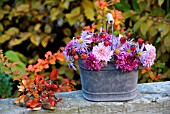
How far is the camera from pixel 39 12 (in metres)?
3.15

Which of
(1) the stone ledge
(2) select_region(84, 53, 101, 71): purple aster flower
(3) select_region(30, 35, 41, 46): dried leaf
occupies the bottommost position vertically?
(1) the stone ledge

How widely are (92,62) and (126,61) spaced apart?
165mm

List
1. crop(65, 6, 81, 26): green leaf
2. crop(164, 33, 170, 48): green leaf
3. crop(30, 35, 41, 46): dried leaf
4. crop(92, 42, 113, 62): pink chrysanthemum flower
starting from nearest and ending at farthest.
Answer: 1. crop(92, 42, 113, 62): pink chrysanthemum flower
2. crop(164, 33, 170, 48): green leaf
3. crop(65, 6, 81, 26): green leaf
4. crop(30, 35, 41, 46): dried leaf

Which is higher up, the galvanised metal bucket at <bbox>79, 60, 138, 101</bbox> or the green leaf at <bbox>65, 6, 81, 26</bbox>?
the green leaf at <bbox>65, 6, 81, 26</bbox>

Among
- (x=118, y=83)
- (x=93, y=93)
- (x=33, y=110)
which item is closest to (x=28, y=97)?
(x=33, y=110)

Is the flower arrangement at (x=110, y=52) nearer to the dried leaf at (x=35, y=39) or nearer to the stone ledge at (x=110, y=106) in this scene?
the stone ledge at (x=110, y=106)

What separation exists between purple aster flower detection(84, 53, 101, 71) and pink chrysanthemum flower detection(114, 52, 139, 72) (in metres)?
0.09

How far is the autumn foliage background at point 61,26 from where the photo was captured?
9.00 ft

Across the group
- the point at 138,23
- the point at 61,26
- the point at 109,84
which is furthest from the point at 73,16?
the point at 109,84

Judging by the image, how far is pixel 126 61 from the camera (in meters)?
1.81

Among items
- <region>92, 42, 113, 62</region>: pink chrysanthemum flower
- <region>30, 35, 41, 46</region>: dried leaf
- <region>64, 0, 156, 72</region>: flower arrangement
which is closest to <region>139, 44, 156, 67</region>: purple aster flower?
<region>64, 0, 156, 72</region>: flower arrangement

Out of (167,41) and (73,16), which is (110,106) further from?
(73,16)

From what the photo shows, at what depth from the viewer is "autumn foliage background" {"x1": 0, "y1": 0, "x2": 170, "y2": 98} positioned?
9.00ft

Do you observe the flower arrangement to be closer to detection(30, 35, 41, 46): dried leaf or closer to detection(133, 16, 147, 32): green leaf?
detection(133, 16, 147, 32): green leaf
